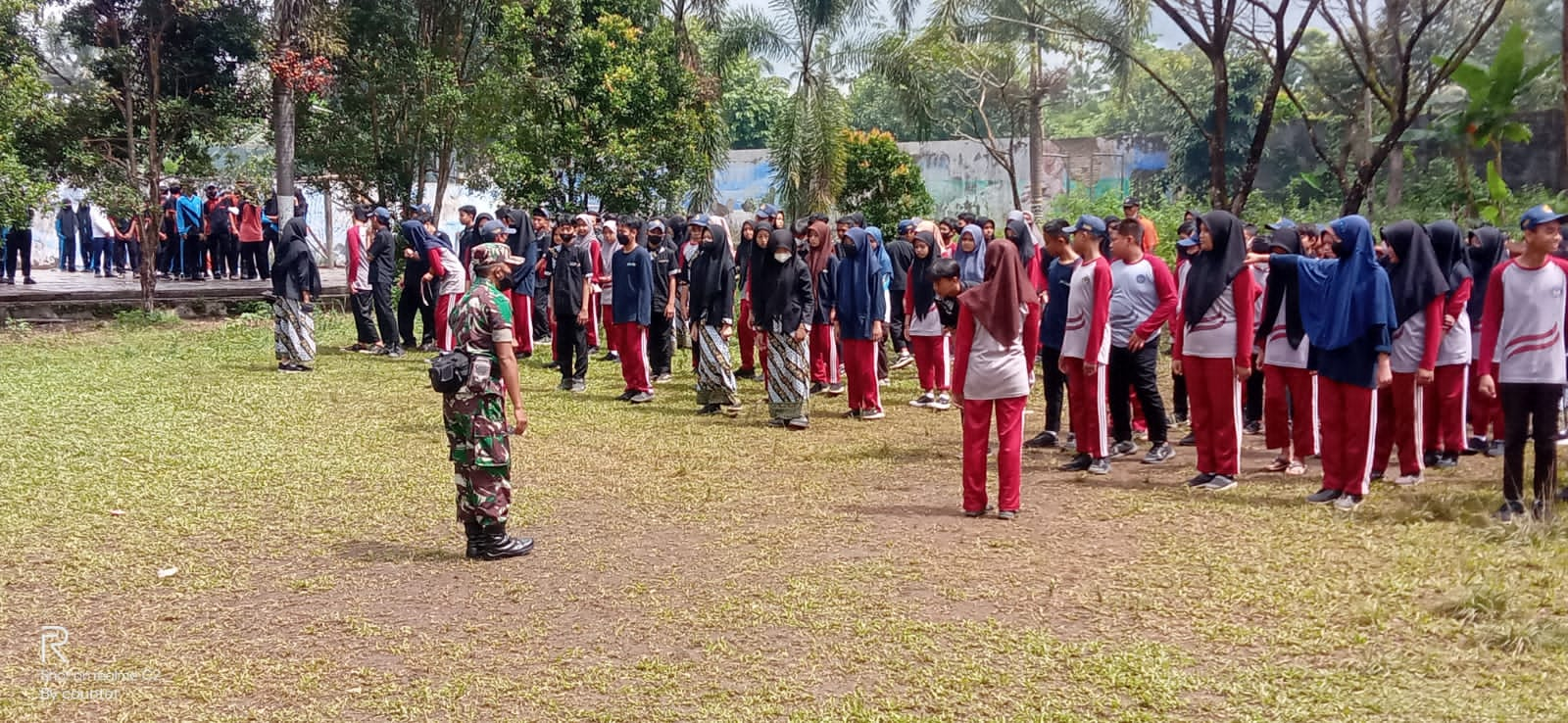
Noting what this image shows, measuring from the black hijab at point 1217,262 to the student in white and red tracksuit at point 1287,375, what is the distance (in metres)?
0.42

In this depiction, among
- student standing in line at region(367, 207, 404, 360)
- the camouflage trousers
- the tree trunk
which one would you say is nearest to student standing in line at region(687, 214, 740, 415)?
the camouflage trousers

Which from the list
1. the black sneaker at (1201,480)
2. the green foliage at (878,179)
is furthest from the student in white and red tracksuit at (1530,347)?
the green foliage at (878,179)

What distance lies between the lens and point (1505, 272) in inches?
269

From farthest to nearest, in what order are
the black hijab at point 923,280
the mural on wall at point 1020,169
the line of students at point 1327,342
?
1. the mural on wall at point 1020,169
2. the black hijab at point 923,280
3. the line of students at point 1327,342

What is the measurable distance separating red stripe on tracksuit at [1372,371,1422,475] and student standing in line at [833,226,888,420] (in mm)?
3957

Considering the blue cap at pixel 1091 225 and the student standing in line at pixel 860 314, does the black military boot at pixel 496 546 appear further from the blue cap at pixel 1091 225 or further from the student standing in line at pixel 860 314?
the student standing in line at pixel 860 314

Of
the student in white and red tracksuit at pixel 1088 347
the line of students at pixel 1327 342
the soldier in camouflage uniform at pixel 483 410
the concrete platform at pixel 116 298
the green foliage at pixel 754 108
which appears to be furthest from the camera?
the green foliage at pixel 754 108

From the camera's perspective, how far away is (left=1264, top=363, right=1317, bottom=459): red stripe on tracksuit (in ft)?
27.8

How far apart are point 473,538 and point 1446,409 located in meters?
6.44

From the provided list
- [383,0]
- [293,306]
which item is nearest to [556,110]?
[383,0]

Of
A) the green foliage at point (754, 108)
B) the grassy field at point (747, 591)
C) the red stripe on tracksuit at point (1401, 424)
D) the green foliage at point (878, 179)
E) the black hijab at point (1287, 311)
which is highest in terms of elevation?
the green foliage at point (754, 108)

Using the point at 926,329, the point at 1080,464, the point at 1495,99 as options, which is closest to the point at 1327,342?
the point at 1080,464

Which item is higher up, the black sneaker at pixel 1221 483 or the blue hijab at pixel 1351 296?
the blue hijab at pixel 1351 296

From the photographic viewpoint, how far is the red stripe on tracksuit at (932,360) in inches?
455
